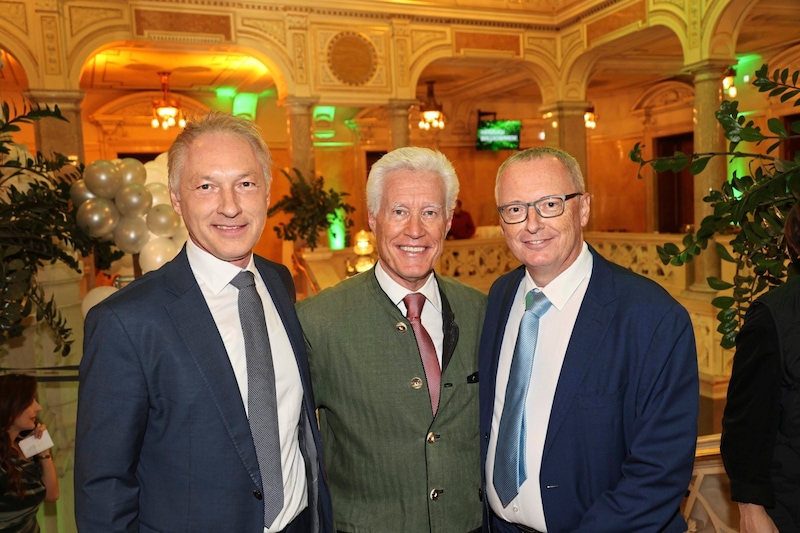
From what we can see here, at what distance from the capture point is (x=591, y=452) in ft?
5.45

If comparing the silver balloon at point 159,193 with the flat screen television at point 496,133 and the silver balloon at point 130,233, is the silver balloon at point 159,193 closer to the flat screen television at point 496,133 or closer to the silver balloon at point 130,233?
the silver balloon at point 130,233

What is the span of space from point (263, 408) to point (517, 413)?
2.19 ft

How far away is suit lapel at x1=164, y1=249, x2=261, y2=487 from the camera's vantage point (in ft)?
4.93

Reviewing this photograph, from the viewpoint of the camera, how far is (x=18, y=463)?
2.96 metres

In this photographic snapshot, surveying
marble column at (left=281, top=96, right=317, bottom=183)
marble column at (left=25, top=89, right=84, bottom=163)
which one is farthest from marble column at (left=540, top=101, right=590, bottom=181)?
marble column at (left=25, top=89, right=84, bottom=163)

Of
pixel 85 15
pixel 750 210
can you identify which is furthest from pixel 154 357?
pixel 85 15

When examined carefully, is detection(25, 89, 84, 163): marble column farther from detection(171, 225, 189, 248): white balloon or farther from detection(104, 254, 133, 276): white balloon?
detection(171, 225, 189, 248): white balloon

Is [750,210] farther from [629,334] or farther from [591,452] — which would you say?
[591,452]

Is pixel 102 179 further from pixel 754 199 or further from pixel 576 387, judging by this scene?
pixel 754 199

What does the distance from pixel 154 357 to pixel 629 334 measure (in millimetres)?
1141

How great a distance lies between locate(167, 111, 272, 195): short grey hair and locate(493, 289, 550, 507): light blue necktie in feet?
2.70

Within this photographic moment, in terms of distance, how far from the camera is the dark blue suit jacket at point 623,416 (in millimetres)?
1574

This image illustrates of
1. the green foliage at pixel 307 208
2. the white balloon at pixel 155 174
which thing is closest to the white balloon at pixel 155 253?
the white balloon at pixel 155 174

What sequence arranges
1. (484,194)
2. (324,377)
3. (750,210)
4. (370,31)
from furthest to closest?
1. (484,194)
2. (370,31)
3. (750,210)
4. (324,377)
